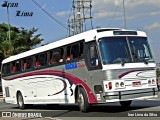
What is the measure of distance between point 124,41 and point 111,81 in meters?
1.76

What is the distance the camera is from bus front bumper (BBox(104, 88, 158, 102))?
14617 mm

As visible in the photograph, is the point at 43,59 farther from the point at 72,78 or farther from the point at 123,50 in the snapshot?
the point at 123,50

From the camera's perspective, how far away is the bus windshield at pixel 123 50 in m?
14.9

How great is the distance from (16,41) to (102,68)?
41.1 metres

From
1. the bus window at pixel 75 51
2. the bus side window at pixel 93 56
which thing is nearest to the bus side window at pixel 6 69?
the bus window at pixel 75 51

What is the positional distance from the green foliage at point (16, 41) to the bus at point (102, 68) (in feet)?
109

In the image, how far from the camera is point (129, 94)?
48.8 feet

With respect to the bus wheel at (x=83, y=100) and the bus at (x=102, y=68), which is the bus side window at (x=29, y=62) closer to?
the bus at (x=102, y=68)

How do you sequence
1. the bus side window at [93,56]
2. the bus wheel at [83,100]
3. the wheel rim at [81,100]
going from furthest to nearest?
the wheel rim at [81,100]
the bus wheel at [83,100]
the bus side window at [93,56]

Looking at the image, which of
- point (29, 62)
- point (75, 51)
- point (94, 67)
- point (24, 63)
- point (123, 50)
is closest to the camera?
point (123, 50)

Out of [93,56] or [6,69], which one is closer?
[93,56]

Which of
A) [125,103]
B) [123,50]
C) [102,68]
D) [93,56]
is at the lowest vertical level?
[125,103]

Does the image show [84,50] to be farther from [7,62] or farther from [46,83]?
[7,62]

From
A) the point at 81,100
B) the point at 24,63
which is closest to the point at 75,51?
the point at 81,100
